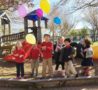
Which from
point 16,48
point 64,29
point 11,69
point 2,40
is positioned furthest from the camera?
point 64,29

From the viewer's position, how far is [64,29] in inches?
2421

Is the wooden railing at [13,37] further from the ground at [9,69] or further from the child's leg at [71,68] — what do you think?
the child's leg at [71,68]

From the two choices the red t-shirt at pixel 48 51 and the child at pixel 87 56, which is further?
the child at pixel 87 56

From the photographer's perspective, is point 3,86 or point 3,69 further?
point 3,69

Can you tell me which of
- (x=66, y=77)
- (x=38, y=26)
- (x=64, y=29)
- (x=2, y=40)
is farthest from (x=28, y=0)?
(x=64, y=29)

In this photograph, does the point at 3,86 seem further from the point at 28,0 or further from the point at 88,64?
the point at 28,0

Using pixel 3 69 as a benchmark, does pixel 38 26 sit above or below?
above

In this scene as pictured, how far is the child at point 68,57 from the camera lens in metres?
12.1

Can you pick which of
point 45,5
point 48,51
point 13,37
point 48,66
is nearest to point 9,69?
point 48,66

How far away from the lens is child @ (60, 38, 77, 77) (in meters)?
12.1

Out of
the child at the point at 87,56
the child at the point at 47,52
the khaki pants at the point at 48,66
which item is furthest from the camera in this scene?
the child at the point at 87,56

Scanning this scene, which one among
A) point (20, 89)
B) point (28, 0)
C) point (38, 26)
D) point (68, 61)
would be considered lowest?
point (20, 89)

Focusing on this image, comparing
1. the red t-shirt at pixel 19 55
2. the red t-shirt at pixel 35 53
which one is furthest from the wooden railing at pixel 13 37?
the red t-shirt at pixel 19 55

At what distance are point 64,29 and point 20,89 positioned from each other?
166 ft
